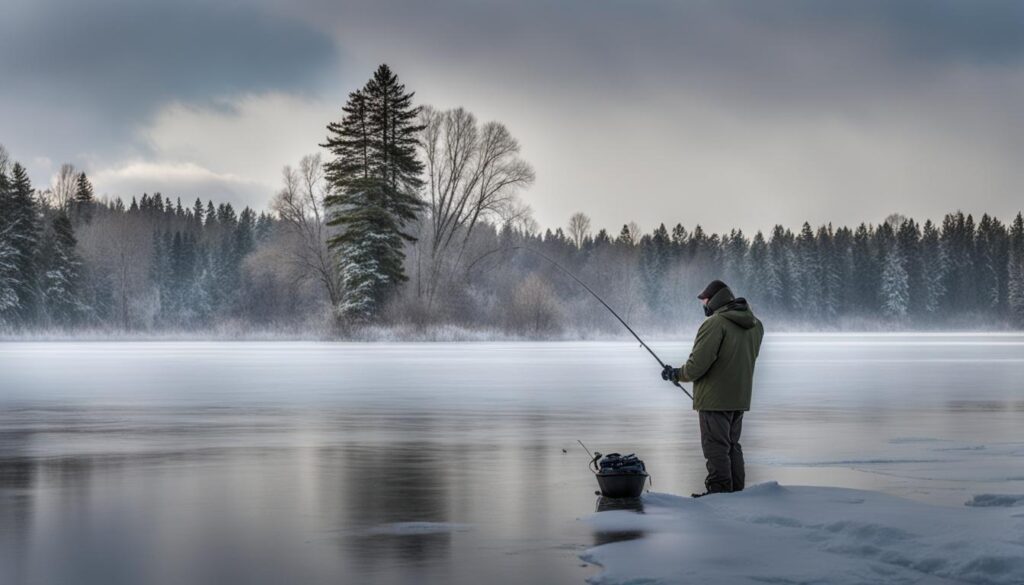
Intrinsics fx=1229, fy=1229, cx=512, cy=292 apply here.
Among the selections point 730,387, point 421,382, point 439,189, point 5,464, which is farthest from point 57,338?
point 730,387

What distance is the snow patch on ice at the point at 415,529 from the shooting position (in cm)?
846

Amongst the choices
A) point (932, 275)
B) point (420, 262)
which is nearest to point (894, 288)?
point (932, 275)

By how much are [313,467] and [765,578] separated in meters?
6.28

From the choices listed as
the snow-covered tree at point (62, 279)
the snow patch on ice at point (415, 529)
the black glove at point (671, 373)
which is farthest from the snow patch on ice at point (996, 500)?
the snow-covered tree at point (62, 279)

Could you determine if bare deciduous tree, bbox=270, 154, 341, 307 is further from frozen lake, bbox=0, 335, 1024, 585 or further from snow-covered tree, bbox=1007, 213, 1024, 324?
snow-covered tree, bbox=1007, 213, 1024, 324

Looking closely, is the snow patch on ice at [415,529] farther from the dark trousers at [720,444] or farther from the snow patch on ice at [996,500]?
the snow patch on ice at [996,500]

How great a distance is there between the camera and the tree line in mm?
66062

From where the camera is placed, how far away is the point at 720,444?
9.98 metres

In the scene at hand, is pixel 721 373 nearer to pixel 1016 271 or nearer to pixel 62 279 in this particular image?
pixel 62 279

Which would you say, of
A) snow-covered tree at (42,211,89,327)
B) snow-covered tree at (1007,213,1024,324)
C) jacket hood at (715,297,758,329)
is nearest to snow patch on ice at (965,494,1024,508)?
jacket hood at (715,297,758,329)

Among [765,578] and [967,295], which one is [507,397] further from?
[967,295]

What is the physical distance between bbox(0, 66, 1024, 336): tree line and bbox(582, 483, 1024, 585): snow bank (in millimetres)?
42457

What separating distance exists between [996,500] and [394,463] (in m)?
5.83

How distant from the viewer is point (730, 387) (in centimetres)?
979
